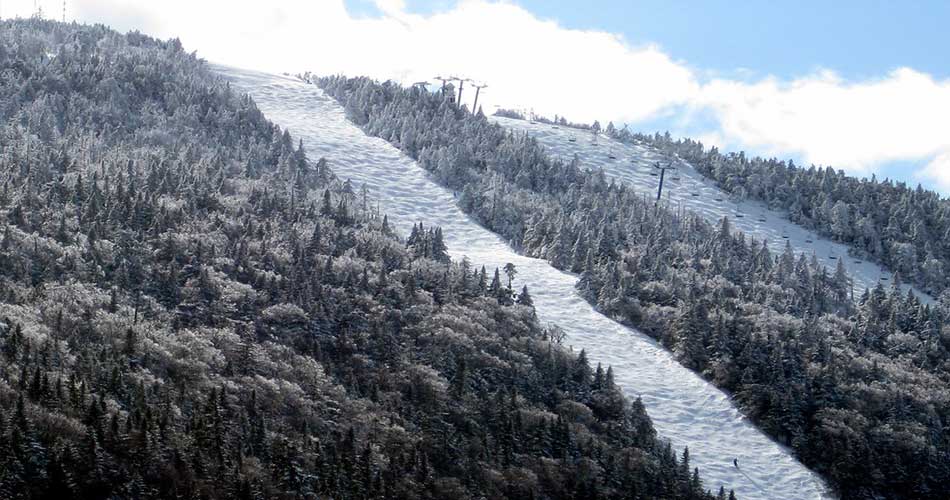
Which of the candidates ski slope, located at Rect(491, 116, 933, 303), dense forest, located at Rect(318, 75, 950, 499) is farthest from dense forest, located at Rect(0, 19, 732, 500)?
ski slope, located at Rect(491, 116, 933, 303)

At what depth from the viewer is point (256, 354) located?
193 feet

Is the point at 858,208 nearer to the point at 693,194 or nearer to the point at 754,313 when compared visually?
the point at 693,194

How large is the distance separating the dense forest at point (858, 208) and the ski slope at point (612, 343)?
133 ft

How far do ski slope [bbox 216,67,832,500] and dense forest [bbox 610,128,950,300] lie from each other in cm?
4039

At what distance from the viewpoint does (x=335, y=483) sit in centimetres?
4791

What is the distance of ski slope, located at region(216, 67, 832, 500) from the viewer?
222 ft

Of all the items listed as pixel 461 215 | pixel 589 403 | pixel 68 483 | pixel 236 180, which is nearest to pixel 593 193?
pixel 461 215

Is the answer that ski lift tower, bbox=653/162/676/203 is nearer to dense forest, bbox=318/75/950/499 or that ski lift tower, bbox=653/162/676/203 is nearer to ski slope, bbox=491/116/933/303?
ski slope, bbox=491/116/933/303

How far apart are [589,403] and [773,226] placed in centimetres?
6040

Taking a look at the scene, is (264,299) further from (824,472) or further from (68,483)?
(824,472)

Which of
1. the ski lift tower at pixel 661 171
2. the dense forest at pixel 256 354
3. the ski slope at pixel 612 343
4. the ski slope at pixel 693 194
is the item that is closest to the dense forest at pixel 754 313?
the ski slope at pixel 612 343

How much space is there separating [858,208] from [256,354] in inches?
3391

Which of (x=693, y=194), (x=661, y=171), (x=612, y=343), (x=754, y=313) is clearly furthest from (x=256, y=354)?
(x=661, y=171)

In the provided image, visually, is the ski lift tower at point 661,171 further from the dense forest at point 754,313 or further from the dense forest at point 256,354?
the dense forest at point 256,354
